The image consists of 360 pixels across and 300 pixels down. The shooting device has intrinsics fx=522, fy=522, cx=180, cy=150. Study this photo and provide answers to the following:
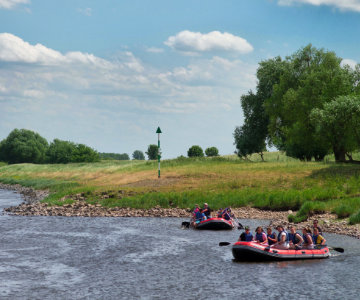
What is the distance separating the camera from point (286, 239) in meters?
29.4

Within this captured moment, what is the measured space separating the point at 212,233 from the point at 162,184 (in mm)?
25289

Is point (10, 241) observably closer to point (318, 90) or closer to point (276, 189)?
point (276, 189)

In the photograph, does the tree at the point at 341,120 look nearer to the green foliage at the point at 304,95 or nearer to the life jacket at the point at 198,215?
the green foliage at the point at 304,95

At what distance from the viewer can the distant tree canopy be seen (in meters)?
170

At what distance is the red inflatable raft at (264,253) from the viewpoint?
28.7 m

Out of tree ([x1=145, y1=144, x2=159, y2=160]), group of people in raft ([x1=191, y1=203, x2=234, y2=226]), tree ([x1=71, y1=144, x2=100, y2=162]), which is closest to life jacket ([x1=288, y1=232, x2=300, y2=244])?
group of people in raft ([x1=191, y1=203, x2=234, y2=226])

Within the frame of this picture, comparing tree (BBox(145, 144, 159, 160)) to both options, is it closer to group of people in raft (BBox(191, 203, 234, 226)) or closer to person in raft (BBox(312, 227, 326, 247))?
group of people in raft (BBox(191, 203, 234, 226))

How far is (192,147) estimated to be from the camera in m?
162

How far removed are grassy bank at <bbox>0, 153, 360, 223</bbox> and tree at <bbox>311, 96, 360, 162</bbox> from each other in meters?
4.30

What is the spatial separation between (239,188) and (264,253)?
2994cm

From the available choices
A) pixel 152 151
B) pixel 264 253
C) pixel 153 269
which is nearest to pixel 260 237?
pixel 264 253

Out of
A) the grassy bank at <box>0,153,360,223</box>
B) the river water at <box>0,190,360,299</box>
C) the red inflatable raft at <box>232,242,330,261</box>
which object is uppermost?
the grassy bank at <box>0,153,360,223</box>

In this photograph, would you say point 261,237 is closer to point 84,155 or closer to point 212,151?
point 84,155

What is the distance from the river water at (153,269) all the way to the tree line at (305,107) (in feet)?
108
